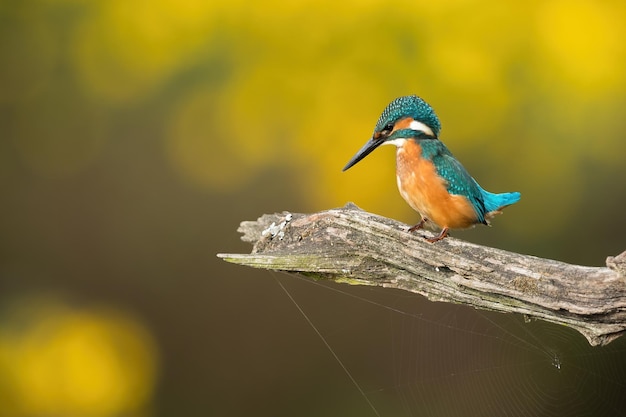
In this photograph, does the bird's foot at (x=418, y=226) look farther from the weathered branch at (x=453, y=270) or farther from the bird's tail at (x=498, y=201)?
the bird's tail at (x=498, y=201)

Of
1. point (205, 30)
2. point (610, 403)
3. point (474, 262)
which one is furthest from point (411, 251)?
point (205, 30)

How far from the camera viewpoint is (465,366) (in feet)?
8.60

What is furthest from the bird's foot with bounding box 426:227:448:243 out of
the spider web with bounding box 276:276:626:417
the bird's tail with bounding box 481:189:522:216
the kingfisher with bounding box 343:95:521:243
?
the spider web with bounding box 276:276:626:417

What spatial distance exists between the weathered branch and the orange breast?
6cm

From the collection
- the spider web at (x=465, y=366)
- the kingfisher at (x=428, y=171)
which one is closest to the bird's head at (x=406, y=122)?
the kingfisher at (x=428, y=171)

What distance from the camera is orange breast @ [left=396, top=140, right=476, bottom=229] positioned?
61.6 inches

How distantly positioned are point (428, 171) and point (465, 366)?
1.27 m

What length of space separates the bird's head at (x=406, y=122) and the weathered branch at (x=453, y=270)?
0.18 metres

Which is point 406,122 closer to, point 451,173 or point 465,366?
point 451,173

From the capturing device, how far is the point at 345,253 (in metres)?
1.54

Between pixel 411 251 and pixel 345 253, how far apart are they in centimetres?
14

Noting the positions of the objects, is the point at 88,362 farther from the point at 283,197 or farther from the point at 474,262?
the point at 474,262

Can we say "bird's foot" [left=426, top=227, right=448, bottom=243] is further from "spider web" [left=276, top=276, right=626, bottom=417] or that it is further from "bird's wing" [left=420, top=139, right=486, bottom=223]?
"spider web" [left=276, top=276, right=626, bottom=417]

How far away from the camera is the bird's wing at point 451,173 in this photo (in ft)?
5.14
